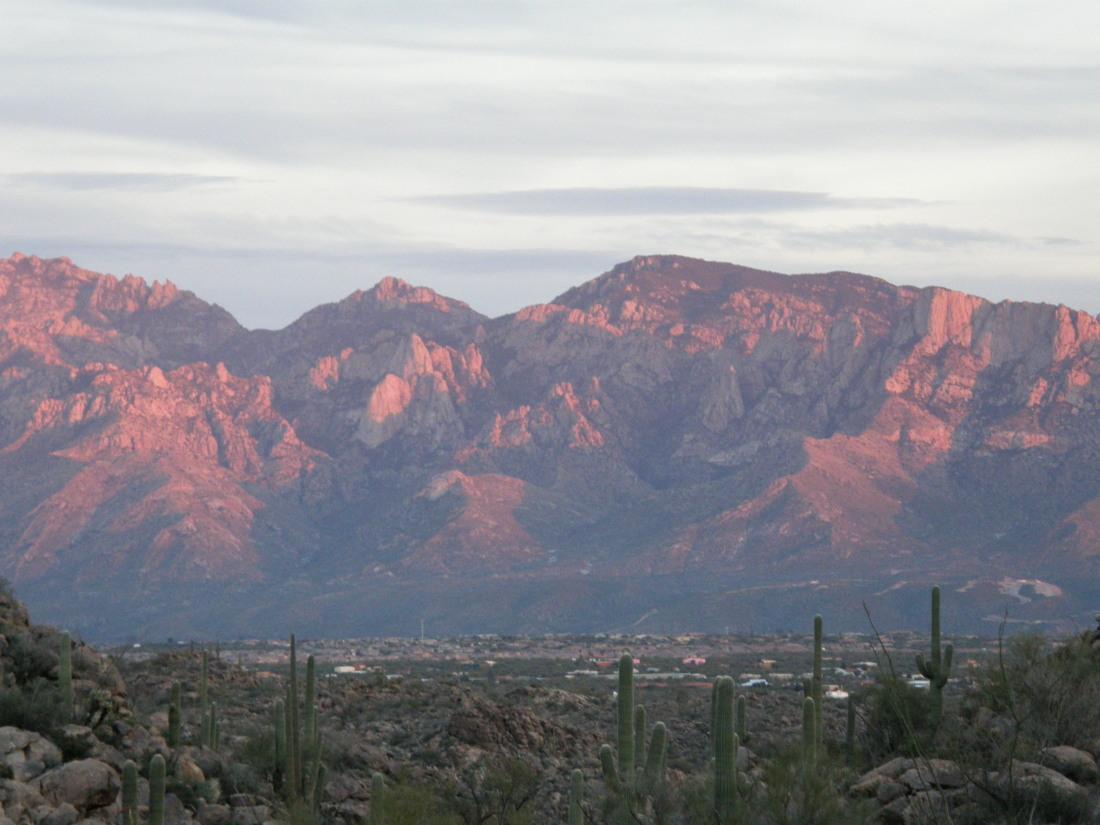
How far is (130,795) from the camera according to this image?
29719mm

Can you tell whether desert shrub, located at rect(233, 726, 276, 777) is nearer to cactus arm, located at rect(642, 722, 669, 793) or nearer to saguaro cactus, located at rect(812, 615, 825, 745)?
cactus arm, located at rect(642, 722, 669, 793)

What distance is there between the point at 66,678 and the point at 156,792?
5.20 metres

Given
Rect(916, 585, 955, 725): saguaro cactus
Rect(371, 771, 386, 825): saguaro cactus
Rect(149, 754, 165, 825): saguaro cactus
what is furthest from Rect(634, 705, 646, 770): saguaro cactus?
Rect(149, 754, 165, 825): saguaro cactus

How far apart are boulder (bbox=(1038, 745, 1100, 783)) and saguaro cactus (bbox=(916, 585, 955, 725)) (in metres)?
7.71

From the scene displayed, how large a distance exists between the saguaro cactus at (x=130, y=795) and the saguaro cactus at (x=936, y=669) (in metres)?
15.2

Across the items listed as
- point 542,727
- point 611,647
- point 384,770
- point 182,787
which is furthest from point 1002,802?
point 611,647

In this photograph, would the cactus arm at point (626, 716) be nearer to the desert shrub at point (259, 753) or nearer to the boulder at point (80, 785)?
the desert shrub at point (259, 753)

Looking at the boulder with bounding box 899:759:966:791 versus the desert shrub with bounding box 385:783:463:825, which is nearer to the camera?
the boulder with bounding box 899:759:966:791

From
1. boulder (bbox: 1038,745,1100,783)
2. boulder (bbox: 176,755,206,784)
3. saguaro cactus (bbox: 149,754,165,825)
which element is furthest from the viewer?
boulder (bbox: 176,755,206,784)

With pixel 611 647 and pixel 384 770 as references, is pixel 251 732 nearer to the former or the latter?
pixel 384 770

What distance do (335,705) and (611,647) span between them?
13712 centimetres

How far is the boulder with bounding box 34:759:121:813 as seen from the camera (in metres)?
30.7

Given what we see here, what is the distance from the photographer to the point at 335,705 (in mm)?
54719

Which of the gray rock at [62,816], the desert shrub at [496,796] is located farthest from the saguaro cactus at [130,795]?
the desert shrub at [496,796]
